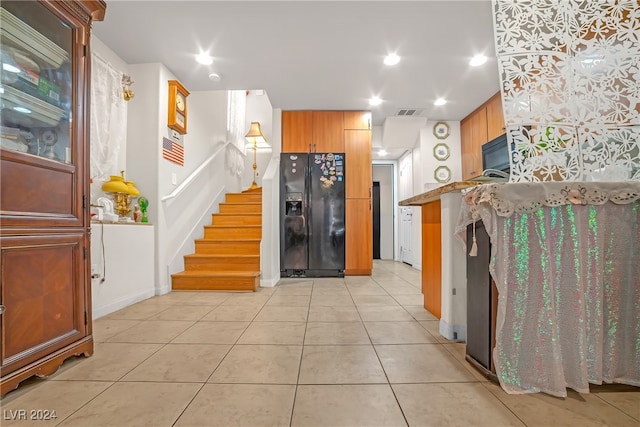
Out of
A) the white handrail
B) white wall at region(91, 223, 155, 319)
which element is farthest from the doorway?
white wall at region(91, 223, 155, 319)

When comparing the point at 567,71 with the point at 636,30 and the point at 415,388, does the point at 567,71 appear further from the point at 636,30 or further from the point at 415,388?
the point at 415,388

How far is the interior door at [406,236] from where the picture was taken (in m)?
5.59

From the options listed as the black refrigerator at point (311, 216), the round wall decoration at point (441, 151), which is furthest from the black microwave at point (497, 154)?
the black refrigerator at point (311, 216)

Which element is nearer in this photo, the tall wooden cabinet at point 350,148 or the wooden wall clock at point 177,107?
the wooden wall clock at point 177,107

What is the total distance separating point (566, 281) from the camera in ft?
4.10

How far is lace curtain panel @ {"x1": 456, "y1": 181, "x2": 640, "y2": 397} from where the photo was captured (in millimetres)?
1235

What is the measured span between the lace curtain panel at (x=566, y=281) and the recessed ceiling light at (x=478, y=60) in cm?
240

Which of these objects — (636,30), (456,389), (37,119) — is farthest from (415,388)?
(37,119)

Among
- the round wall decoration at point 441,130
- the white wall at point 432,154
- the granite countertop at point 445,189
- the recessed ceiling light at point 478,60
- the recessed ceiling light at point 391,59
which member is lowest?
the granite countertop at point 445,189

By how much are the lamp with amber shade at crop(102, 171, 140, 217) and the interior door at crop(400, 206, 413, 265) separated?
455 centimetres

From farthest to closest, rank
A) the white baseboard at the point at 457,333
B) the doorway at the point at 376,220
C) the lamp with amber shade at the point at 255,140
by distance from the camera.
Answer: the doorway at the point at 376,220
the lamp with amber shade at the point at 255,140
the white baseboard at the point at 457,333

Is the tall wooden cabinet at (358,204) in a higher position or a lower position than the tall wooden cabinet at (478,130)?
lower

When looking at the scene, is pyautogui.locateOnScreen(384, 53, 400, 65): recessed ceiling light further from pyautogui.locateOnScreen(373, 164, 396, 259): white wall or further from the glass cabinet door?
pyautogui.locateOnScreen(373, 164, 396, 259): white wall

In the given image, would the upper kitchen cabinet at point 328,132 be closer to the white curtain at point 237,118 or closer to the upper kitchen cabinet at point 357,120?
the upper kitchen cabinet at point 357,120
